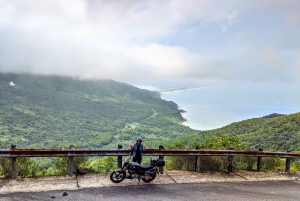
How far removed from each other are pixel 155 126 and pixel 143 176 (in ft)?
515

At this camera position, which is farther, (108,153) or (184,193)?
(108,153)

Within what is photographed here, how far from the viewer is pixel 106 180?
7918mm

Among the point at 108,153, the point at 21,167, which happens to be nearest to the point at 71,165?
the point at 108,153

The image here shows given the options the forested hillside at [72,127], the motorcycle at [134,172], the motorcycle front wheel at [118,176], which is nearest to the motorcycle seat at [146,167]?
the motorcycle at [134,172]

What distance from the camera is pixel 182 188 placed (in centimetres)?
764

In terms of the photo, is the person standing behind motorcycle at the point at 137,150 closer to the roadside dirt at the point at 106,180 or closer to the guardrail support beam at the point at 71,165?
the roadside dirt at the point at 106,180

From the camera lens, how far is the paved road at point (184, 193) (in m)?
6.50

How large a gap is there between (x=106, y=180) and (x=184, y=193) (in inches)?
94.0

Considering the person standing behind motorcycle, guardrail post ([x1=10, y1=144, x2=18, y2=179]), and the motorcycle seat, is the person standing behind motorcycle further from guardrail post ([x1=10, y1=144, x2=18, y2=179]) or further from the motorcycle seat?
guardrail post ([x1=10, y1=144, x2=18, y2=179])

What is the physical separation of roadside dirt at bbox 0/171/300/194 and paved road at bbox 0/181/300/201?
32 centimetres

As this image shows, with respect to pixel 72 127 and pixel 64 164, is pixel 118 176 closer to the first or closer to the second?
pixel 64 164

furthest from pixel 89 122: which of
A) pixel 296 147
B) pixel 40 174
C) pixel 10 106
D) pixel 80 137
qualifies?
pixel 40 174

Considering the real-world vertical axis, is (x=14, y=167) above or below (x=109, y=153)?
below

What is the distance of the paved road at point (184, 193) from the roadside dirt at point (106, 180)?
0.32 metres
